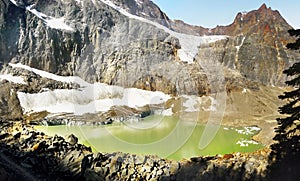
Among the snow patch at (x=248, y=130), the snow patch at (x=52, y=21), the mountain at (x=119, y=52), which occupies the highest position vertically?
the snow patch at (x=52, y=21)

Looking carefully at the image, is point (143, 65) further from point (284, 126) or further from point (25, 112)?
point (284, 126)

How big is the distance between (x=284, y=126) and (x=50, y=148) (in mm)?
12895

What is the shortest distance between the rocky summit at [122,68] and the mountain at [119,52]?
24 centimetres

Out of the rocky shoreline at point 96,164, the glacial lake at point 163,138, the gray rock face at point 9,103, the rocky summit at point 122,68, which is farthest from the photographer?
the rocky summit at point 122,68

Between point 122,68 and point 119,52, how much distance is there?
4.87 m

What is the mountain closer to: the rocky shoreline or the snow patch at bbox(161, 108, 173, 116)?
the snow patch at bbox(161, 108, 173, 116)

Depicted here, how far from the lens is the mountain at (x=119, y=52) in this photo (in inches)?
3046

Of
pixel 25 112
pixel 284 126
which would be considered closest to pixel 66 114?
pixel 25 112

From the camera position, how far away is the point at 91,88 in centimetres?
7875

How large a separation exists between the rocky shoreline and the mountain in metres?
52.2

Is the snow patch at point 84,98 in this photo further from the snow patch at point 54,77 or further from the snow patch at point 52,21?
the snow patch at point 52,21

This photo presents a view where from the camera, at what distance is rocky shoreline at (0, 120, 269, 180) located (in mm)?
18625


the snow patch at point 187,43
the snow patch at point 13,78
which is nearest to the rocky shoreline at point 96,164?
the snow patch at point 13,78

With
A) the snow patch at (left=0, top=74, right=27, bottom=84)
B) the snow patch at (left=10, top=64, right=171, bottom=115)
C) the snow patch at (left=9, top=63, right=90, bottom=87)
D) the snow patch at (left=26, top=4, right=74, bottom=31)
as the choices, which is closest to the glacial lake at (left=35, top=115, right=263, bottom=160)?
the snow patch at (left=10, top=64, right=171, bottom=115)
